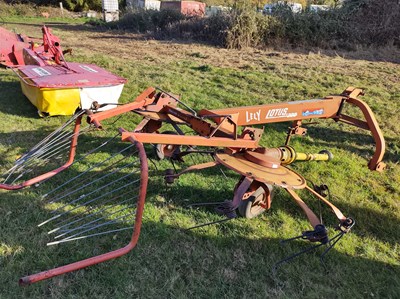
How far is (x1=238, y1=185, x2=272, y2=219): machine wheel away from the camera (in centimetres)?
309

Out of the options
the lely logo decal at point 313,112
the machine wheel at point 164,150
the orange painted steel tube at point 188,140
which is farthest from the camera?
the machine wheel at point 164,150

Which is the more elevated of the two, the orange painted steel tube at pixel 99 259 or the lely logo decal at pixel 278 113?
the lely logo decal at pixel 278 113

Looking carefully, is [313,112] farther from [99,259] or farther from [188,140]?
[99,259]

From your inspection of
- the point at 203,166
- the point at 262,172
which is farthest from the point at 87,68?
the point at 262,172

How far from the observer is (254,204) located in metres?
3.18

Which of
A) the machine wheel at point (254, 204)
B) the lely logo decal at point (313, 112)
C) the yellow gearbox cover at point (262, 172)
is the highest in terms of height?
the lely logo decal at point (313, 112)

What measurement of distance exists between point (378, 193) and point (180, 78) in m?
4.91

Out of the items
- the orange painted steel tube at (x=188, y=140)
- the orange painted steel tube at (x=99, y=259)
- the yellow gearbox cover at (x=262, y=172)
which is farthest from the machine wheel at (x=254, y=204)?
the orange painted steel tube at (x=99, y=259)

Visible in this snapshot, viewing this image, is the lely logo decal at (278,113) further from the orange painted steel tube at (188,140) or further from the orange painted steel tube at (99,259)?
the orange painted steel tube at (99,259)

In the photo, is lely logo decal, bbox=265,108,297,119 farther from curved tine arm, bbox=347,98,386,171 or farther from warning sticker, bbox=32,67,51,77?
warning sticker, bbox=32,67,51,77

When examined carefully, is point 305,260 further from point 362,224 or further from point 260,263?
point 362,224

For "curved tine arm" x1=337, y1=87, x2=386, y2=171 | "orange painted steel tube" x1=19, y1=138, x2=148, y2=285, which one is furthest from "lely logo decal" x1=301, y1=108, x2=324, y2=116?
"orange painted steel tube" x1=19, y1=138, x2=148, y2=285

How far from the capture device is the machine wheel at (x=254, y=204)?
309 cm

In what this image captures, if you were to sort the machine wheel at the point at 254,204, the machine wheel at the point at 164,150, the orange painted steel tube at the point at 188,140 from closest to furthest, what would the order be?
the orange painted steel tube at the point at 188,140
the machine wheel at the point at 254,204
the machine wheel at the point at 164,150
